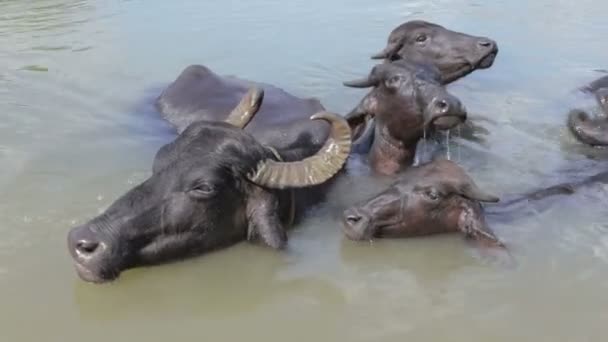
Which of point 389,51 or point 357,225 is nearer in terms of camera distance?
point 357,225

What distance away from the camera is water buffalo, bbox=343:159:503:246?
4988 mm

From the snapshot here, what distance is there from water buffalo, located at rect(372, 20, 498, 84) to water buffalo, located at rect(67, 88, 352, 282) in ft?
8.89

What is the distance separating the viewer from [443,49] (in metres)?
7.41

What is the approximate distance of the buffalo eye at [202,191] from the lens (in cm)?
459

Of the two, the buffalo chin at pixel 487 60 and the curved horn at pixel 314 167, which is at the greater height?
the curved horn at pixel 314 167

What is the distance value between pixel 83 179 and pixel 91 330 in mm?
2147

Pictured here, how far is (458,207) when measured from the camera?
508 cm

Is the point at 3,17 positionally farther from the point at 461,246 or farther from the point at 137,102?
the point at 461,246

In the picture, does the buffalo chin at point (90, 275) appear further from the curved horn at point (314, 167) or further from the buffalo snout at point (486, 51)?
the buffalo snout at point (486, 51)

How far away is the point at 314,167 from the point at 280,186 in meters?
0.27

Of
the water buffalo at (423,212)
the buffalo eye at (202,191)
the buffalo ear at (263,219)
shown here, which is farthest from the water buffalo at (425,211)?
the buffalo eye at (202,191)

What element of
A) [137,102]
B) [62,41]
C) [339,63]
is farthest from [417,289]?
[62,41]

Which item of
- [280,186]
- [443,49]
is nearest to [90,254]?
[280,186]

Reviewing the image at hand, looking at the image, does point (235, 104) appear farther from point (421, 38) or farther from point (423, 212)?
point (423, 212)
